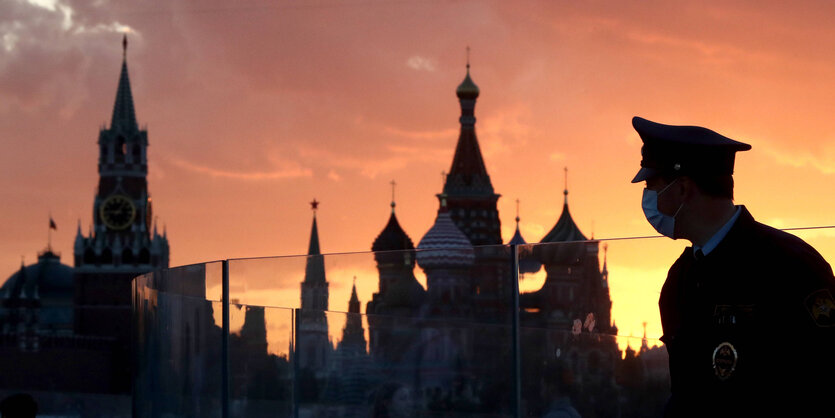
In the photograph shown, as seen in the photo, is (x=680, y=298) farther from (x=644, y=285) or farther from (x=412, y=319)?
(x=412, y=319)

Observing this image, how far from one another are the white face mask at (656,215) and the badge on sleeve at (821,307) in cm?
53

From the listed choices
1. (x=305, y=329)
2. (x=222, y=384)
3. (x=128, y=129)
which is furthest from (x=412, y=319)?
(x=128, y=129)

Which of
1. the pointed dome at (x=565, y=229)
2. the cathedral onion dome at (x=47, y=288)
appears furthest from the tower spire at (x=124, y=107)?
the pointed dome at (x=565, y=229)

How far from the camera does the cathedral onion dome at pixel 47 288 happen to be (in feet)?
436

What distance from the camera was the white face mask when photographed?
4.51m

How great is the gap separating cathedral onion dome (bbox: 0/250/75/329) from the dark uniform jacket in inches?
5061

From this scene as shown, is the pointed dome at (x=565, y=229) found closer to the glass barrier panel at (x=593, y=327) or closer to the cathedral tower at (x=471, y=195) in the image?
the cathedral tower at (x=471, y=195)

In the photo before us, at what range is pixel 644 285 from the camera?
6766mm

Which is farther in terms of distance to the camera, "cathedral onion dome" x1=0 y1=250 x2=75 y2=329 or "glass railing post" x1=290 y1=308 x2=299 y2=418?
"cathedral onion dome" x1=0 y1=250 x2=75 y2=329

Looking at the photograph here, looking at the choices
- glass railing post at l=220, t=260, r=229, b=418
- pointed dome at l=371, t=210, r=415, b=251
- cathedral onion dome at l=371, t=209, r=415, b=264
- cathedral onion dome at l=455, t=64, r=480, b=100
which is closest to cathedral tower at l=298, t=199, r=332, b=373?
glass railing post at l=220, t=260, r=229, b=418

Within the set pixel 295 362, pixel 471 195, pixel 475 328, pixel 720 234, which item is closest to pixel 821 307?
pixel 720 234

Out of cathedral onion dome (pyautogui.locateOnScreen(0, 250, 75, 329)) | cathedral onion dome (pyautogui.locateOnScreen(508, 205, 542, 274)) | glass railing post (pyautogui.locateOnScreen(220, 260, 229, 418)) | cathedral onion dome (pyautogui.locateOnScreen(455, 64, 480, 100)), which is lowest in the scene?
glass railing post (pyautogui.locateOnScreen(220, 260, 229, 418))

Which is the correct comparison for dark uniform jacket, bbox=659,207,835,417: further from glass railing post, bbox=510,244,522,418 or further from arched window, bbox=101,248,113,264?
arched window, bbox=101,248,113,264

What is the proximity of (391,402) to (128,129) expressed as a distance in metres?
119
